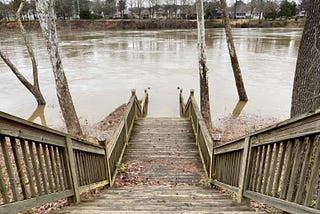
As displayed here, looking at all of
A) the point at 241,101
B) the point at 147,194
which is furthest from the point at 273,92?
the point at 147,194

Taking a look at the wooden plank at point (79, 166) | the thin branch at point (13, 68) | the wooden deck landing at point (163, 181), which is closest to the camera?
the wooden deck landing at point (163, 181)

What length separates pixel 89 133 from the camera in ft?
30.3

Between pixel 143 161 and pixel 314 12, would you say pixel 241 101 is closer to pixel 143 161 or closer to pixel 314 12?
pixel 143 161

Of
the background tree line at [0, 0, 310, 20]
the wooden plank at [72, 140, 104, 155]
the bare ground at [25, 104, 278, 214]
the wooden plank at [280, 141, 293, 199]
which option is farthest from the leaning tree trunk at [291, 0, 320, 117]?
the background tree line at [0, 0, 310, 20]

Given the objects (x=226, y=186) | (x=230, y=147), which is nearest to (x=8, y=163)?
(x=230, y=147)

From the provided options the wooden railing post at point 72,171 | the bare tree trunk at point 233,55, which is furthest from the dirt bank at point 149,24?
the wooden railing post at point 72,171

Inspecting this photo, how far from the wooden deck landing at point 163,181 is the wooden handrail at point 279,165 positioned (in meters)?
0.31

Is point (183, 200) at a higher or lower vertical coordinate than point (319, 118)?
lower

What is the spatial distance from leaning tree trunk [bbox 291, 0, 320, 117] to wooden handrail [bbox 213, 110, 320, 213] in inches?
27.1

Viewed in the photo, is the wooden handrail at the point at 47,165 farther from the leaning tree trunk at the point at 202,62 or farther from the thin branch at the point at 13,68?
the thin branch at the point at 13,68

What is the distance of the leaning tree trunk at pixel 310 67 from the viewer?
10.1 ft

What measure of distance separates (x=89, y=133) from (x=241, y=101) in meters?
7.38

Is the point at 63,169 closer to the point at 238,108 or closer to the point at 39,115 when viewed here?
the point at 39,115

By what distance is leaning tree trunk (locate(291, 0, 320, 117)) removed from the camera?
3.07m
